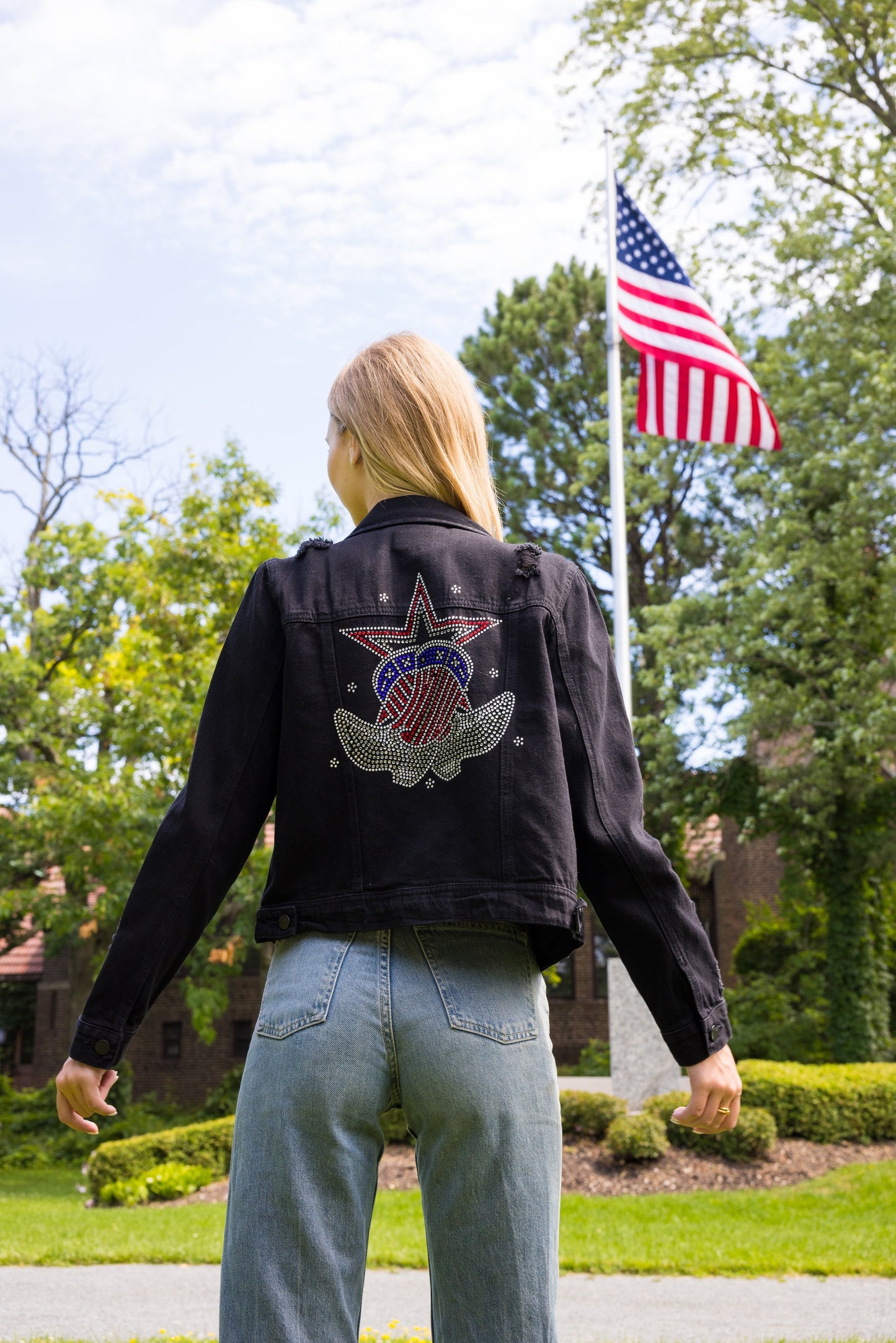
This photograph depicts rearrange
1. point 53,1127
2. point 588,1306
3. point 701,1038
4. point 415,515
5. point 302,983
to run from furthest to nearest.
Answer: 1. point 53,1127
2. point 588,1306
3. point 415,515
4. point 701,1038
5. point 302,983

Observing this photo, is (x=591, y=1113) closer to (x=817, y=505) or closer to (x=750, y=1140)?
(x=750, y=1140)

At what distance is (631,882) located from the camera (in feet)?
6.07

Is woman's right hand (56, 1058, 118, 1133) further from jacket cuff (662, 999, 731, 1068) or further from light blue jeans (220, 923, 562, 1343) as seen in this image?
jacket cuff (662, 999, 731, 1068)

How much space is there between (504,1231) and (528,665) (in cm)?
81

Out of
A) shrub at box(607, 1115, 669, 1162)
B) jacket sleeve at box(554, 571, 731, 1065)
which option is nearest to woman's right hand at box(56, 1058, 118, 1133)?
jacket sleeve at box(554, 571, 731, 1065)

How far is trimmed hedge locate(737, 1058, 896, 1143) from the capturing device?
11695 millimetres

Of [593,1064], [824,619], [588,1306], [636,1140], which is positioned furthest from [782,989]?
[588,1306]

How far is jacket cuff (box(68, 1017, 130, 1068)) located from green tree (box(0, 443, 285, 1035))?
12.2m

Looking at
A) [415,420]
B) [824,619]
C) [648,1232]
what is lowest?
[648,1232]

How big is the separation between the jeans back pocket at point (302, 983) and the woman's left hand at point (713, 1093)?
0.57m

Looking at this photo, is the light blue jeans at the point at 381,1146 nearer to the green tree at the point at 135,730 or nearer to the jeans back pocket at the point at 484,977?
the jeans back pocket at the point at 484,977

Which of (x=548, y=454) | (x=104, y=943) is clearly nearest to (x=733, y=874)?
(x=548, y=454)

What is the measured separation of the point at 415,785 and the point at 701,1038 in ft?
1.88

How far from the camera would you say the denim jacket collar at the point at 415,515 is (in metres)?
2.01
